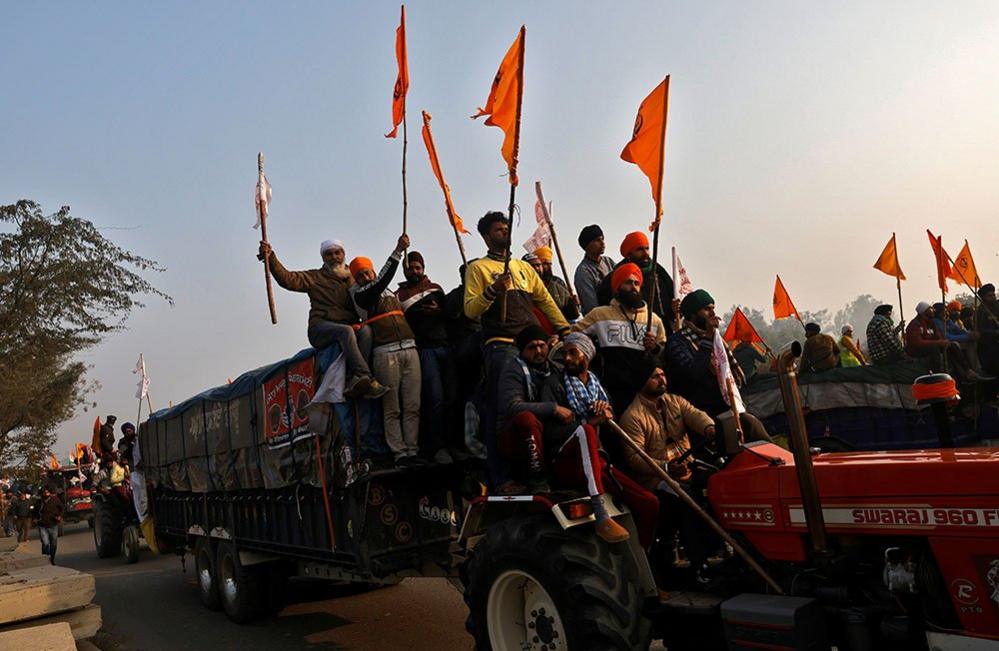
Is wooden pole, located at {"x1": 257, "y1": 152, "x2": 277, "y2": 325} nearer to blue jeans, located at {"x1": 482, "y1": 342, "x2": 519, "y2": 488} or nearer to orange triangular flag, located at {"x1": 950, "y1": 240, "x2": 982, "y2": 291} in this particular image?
blue jeans, located at {"x1": 482, "y1": 342, "x2": 519, "y2": 488}

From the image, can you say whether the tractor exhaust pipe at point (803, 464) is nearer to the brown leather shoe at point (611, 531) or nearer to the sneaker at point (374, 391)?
the brown leather shoe at point (611, 531)

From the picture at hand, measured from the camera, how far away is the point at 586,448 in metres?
4.22

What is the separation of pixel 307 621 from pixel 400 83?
215 inches

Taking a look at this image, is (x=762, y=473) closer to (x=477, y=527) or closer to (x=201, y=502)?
(x=477, y=527)

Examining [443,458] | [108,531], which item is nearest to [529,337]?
[443,458]

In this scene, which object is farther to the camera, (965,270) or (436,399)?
(965,270)

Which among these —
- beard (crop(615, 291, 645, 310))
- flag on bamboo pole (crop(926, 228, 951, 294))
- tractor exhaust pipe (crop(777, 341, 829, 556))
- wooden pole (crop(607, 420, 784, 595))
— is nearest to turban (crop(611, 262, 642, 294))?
beard (crop(615, 291, 645, 310))

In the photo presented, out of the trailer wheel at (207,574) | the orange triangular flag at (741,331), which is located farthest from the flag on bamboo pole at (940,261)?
the trailer wheel at (207,574)

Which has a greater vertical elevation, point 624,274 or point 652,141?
point 652,141

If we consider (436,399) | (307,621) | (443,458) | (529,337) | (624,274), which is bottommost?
(307,621)

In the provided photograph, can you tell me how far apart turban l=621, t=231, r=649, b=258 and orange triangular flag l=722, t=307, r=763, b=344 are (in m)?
10.7

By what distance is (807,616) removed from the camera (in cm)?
350

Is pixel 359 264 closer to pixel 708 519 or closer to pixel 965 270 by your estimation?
pixel 708 519

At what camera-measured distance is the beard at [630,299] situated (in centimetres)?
573
